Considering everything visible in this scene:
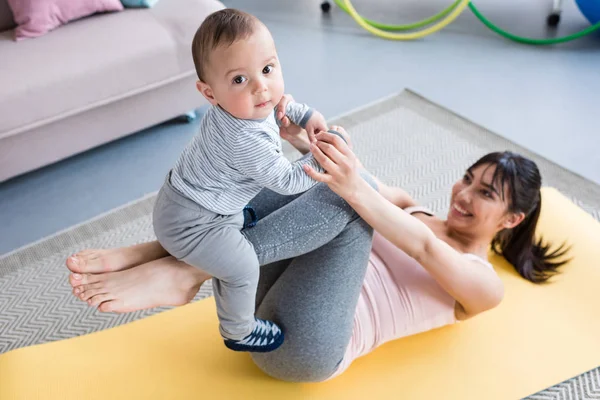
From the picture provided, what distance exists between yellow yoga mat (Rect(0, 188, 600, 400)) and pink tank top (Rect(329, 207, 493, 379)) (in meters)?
0.08

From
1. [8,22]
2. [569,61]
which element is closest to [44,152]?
[8,22]

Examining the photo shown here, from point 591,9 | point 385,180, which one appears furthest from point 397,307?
point 591,9

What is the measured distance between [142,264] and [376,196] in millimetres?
532

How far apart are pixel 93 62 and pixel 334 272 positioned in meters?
1.51

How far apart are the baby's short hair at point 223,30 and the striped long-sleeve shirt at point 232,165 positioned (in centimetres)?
13

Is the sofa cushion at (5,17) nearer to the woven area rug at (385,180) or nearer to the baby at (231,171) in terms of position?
the woven area rug at (385,180)

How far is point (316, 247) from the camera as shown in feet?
4.34

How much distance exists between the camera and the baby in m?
1.03

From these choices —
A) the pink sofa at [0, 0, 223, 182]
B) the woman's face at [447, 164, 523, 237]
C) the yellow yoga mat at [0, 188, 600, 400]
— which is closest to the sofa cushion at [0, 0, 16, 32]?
the pink sofa at [0, 0, 223, 182]

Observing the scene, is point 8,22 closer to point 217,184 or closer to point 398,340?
point 217,184

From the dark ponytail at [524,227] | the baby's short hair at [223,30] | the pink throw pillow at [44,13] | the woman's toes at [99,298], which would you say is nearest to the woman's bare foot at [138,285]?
the woman's toes at [99,298]

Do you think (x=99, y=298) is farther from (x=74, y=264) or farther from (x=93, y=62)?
(x=93, y=62)

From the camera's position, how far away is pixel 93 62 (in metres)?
2.35

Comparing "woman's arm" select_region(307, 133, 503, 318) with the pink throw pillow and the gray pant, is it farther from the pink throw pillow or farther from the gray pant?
the pink throw pillow
